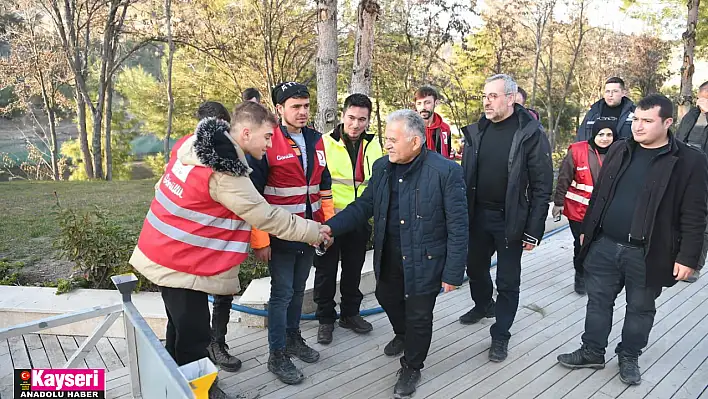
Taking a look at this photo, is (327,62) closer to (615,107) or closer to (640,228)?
(615,107)

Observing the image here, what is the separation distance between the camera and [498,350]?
333cm

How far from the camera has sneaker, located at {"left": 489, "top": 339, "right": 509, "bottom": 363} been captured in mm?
3293

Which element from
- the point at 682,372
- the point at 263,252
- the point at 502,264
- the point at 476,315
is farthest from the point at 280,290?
the point at 682,372

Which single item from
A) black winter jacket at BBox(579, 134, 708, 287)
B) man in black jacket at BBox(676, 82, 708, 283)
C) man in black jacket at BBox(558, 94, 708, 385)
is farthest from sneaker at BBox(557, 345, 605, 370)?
man in black jacket at BBox(676, 82, 708, 283)

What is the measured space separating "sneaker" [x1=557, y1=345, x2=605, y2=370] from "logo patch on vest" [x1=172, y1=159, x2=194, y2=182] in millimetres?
2667

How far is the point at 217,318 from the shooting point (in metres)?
3.20

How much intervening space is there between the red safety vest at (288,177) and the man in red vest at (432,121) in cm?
139

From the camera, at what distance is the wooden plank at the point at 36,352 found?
3174 mm

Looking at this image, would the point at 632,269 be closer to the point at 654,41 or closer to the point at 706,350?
the point at 706,350

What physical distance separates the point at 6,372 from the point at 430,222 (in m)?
2.83

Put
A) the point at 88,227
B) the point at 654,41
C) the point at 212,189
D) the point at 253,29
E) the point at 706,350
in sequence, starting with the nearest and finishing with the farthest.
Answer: the point at 212,189 < the point at 706,350 < the point at 88,227 < the point at 253,29 < the point at 654,41

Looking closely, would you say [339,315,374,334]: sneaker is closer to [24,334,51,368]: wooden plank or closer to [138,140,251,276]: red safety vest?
[138,140,251,276]: red safety vest

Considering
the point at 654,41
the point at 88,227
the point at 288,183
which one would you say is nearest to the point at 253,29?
the point at 88,227

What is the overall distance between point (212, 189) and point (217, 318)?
1.31m
